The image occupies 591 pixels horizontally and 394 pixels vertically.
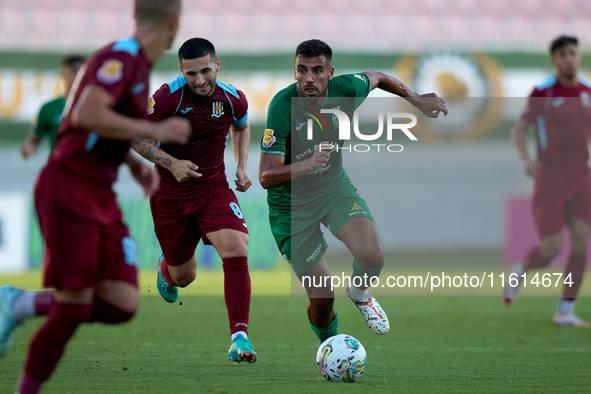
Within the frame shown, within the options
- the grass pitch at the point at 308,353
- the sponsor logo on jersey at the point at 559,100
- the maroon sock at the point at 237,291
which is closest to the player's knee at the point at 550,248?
the grass pitch at the point at 308,353

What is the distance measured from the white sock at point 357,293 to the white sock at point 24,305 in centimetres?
245

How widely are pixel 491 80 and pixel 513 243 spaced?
531 centimetres

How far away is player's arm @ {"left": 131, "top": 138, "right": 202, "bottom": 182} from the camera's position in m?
5.41

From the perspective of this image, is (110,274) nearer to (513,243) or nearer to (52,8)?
(513,243)

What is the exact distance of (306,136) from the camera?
571 cm

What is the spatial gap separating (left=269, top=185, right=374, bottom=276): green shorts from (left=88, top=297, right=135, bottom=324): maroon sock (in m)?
1.98

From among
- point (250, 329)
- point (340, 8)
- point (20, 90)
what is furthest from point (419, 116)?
point (250, 329)

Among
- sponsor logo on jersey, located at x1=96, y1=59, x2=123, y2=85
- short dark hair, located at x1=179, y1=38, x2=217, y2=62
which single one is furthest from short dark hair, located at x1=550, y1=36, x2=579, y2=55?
sponsor logo on jersey, located at x1=96, y1=59, x2=123, y2=85

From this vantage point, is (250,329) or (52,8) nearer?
(250,329)

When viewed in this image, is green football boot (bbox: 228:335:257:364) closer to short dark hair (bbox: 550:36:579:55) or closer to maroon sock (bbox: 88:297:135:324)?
maroon sock (bbox: 88:297:135:324)

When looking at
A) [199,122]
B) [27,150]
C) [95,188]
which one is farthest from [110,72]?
[27,150]

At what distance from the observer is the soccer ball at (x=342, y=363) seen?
4996mm

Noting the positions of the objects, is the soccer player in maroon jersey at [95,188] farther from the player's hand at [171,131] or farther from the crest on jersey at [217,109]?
the crest on jersey at [217,109]

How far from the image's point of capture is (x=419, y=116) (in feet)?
66.8
